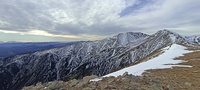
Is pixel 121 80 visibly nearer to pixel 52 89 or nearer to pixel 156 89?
pixel 156 89

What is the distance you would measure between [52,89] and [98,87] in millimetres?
3441

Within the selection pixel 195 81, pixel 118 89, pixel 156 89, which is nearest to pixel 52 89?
pixel 118 89

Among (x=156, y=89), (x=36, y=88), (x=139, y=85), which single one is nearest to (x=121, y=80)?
(x=139, y=85)

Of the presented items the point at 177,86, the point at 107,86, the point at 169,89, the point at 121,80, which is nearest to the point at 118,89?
the point at 107,86

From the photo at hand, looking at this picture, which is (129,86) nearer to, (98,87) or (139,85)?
(139,85)

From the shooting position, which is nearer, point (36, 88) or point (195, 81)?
point (36, 88)

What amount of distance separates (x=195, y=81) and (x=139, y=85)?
329 inches

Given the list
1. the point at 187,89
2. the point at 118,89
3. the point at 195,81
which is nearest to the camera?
the point at 118,89

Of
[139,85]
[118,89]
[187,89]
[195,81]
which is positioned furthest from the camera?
[195,81]

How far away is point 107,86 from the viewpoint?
59.2 feet

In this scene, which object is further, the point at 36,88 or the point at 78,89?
the point at 36,88

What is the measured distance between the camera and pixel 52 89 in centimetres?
1800

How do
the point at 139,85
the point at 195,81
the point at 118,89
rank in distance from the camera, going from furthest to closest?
1. the point at 195,81
2. the point at 139,85
3. the point at 118,89

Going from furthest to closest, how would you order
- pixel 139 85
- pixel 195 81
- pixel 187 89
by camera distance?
pixel 195 81 → pixel 187 89 → pixel 139 85
